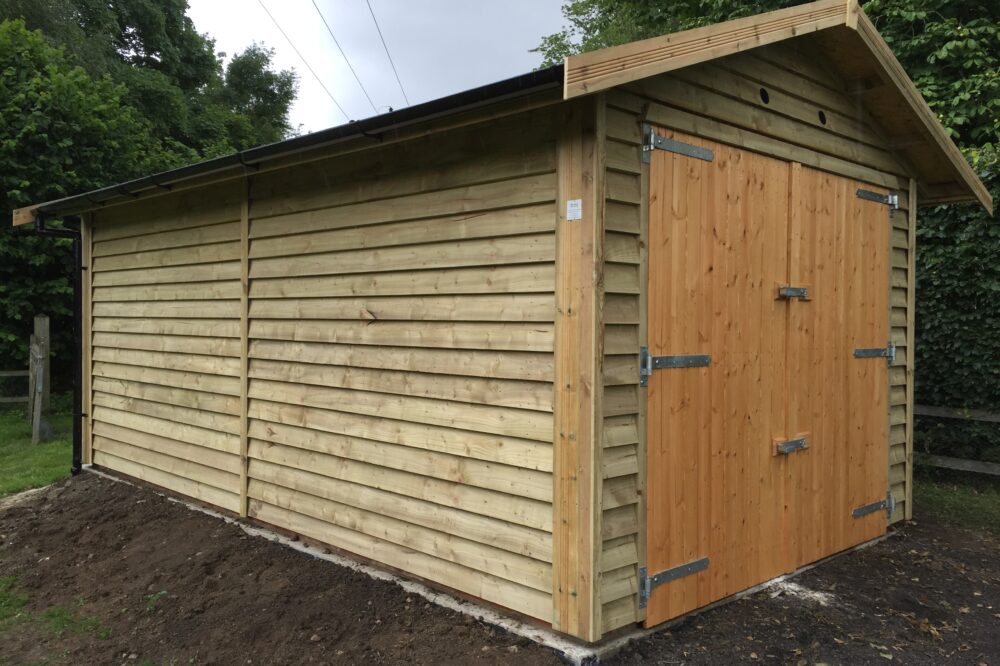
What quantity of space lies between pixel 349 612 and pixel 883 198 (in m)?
4.59

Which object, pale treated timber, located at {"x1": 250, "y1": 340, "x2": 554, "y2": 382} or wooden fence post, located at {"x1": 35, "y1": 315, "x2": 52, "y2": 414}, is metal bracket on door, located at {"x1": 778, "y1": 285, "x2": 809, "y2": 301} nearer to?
pale treated timber, located at {"x1": 250, "y1": 340, "x2": 554, "y2": 382}

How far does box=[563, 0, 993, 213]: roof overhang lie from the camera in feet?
9.69

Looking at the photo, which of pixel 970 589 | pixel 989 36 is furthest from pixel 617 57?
pixel 989 36

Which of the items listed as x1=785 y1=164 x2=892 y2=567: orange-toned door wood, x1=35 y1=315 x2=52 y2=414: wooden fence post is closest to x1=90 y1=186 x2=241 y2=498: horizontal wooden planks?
x1=35 y1=315 x2=52 y2=414: wooden fence post

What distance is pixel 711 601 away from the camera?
380 cm

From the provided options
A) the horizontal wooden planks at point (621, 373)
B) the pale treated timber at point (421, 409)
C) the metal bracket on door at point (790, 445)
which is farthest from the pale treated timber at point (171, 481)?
the metal bracket on door at point (790, 445)

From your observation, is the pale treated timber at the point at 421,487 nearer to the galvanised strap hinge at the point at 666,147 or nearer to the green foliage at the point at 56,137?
the galvanised strap hinge at the point at 666,147

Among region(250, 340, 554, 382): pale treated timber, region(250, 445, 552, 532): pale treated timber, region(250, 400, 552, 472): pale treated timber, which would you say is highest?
region(250, 340, 554, 382): pale treated timber

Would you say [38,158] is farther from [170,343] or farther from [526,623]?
[526,623]

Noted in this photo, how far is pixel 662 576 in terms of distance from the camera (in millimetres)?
3510

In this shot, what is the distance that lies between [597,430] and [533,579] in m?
0.84

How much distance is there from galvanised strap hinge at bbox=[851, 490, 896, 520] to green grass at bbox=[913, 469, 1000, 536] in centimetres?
74

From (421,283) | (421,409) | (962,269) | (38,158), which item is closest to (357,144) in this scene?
(421,283)

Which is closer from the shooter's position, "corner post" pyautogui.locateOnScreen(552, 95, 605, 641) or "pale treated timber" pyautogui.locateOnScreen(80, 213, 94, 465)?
"corner post" pyautogui.locateOnScreen(552, 95, 605, 641)
